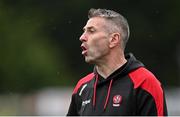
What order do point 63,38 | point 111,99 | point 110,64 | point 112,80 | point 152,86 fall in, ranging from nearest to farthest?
1. point 152,86
2. point 111,99
3. point 112,80
4. point 110,64
5. point 63,38

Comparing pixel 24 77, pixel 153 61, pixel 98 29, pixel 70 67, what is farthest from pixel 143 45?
pixel 98 29

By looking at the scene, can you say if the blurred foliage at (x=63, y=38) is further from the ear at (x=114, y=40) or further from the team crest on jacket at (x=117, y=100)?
the team crest on jacket at (x=117, y=100)

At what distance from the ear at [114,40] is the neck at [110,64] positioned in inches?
4.1

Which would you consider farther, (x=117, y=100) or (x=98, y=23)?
(x=98, y=23)

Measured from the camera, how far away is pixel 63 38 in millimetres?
38594

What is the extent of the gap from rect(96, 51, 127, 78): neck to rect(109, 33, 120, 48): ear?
105mm

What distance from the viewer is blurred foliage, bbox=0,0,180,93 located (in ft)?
111

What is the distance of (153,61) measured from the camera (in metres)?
37.4

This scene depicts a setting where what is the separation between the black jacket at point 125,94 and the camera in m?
8.58

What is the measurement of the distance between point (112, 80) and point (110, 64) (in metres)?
0.19

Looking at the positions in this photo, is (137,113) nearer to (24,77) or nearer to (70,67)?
(24,77)

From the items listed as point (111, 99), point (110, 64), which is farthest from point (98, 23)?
point (111, 99)

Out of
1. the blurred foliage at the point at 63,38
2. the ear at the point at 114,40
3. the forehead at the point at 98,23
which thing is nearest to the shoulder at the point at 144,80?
the ear at the point at 114,40

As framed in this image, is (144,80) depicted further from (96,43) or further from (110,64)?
(96,43)
